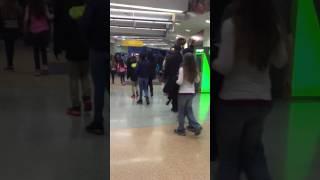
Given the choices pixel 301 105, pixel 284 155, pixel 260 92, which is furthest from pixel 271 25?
pixel 284 155

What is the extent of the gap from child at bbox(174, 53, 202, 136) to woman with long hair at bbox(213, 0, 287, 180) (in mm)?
2440

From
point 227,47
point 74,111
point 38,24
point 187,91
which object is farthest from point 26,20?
point 187,91

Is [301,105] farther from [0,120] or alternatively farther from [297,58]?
[0,120]

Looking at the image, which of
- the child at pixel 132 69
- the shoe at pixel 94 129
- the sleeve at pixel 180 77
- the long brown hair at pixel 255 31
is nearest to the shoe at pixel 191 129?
the sleeve at pixel 180 77

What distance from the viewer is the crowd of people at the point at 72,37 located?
122 cm

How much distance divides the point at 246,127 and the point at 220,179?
0.30m

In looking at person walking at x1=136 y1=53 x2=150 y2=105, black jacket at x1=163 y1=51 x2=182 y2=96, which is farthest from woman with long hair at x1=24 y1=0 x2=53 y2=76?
person walking at x1=136 y1=53 x2=150 y2=105

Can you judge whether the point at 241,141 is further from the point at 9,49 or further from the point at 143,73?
the point at 143,73

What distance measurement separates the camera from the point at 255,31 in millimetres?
1376

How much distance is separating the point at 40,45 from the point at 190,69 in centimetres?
314

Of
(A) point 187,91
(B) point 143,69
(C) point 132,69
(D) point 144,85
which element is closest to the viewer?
(A) point 187,91

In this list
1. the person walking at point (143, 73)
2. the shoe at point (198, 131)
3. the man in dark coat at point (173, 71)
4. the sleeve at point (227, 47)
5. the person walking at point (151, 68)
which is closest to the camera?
the sleeve at point (227, 47)

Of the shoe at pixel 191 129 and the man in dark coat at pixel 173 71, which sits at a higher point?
the man in dark coat at pixel 173 71

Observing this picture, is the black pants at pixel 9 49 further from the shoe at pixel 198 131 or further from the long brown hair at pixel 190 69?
the shoe at pixel 198 131
